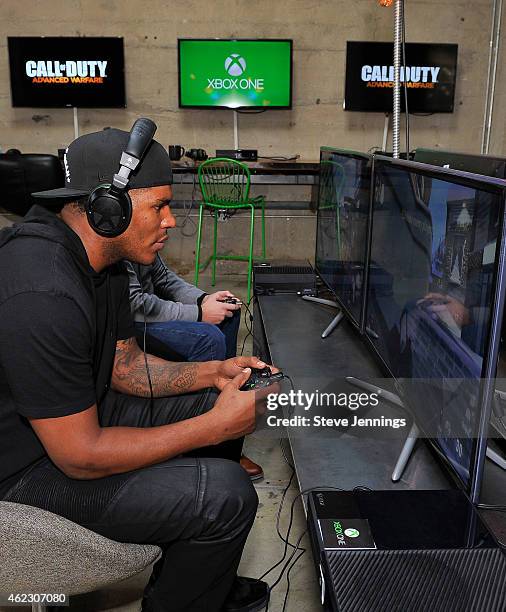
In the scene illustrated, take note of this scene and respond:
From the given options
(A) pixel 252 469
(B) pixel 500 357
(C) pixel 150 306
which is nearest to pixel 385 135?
(C) pixel 150 306

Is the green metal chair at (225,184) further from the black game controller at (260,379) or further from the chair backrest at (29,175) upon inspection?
the black game controller at (260,379)

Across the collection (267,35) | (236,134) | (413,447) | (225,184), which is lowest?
(413,447)

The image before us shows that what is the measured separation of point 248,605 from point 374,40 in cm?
474

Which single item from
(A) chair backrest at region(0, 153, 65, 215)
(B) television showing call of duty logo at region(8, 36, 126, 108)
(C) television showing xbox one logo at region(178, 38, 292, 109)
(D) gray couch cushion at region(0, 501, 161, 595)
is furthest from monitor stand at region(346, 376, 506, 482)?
(B) television showing call of duty logo at region(8, 36, 126, 108)

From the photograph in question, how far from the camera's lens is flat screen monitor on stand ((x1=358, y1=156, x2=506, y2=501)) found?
992 mm

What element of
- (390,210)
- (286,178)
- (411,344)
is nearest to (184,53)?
(286,178)

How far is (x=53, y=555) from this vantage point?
966 mm

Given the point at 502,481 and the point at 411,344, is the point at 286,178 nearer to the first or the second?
the point at 411,344

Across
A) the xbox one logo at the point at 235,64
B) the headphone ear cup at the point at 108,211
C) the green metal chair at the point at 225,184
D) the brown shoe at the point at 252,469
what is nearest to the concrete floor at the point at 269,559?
the brown shoe at the point at 252,469

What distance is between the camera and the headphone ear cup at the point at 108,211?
3.76ft

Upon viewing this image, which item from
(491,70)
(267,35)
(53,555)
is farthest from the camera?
(491,70)

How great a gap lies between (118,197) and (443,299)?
2.20 ft

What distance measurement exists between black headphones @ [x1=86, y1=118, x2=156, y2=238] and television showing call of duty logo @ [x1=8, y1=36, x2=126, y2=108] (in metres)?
4.17

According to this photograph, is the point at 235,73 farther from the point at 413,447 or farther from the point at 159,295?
the point at 413,447
